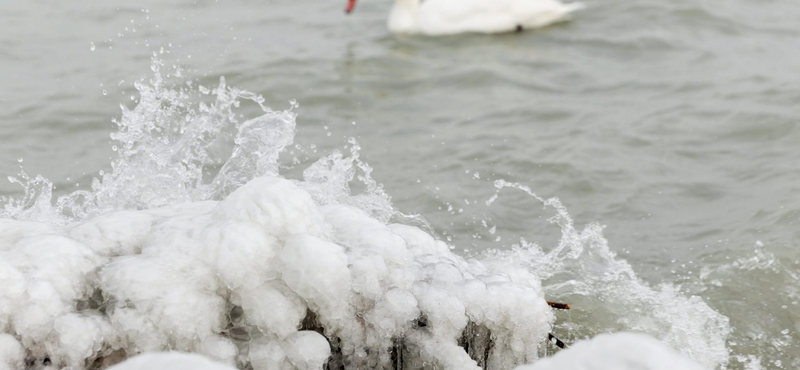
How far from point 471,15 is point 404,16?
716 mm

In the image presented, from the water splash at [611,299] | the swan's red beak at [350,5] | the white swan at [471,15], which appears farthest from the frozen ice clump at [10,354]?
the swan's red beak at [350,5]

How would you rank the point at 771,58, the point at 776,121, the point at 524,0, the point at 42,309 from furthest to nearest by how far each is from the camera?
the point at 524,0 → the point at 771,58 → the point at 776,121 → the point at 42,309

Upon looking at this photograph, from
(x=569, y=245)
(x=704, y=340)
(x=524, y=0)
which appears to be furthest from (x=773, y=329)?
(x=524, y=0)

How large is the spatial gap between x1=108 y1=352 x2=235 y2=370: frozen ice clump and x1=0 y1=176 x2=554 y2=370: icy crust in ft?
2.12

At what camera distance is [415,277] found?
2.56 meters

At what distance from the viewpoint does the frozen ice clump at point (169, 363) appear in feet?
4.98

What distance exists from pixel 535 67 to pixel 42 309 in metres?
6.03

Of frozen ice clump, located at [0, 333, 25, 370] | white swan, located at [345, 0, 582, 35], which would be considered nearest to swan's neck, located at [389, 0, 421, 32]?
white swan, located at [345, 0, 582, 35]

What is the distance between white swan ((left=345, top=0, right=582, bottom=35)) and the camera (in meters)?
8.64

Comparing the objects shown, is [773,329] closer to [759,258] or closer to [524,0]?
[759,258]

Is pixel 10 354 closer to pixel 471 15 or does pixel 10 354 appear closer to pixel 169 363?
pixel 169 363

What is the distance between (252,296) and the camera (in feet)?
7.50

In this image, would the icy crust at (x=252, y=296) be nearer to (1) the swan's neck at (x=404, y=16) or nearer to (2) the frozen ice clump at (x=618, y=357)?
(2) the frozen ice clump at (x=618, y=357)

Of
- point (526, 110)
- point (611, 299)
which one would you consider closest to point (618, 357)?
point (611, 299)
